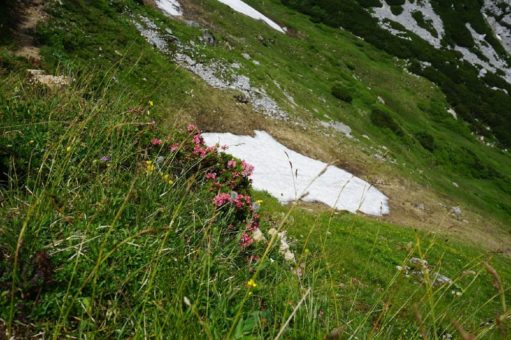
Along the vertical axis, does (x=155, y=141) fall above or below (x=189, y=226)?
below

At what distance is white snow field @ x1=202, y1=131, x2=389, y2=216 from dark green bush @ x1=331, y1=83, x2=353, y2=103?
15906 millimetres

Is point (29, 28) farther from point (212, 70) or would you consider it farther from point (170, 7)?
point (170, 7)

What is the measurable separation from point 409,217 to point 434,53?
52.1m

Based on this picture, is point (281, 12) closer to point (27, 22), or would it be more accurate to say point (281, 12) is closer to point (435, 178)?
point (435, 178)

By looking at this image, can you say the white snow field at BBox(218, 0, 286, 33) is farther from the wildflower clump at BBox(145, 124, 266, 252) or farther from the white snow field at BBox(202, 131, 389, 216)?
the wildflower clump at BBox(145, 124, 266, 252)

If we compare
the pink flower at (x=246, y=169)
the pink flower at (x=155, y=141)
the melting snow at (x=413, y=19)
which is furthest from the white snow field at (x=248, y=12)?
the pink flower at (x=155, y=141)

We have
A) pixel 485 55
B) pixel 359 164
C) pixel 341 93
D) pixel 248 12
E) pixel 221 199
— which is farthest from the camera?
pixel 485 55

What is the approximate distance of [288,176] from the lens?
22156 millimetres

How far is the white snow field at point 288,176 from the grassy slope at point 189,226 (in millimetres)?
2470

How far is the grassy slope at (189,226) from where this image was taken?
3553 mm

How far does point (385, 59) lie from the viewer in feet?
202

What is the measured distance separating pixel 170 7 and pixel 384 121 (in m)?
23.3

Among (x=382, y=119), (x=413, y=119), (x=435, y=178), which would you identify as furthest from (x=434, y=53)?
(x=435, y=178)

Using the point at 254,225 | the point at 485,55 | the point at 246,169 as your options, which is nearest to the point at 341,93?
the point at 246,169
